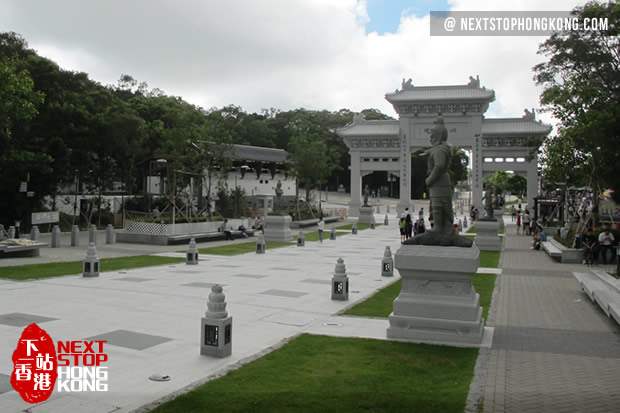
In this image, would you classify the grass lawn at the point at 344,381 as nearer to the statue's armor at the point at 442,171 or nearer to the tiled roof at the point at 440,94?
the statue's armor at the point at 442,171

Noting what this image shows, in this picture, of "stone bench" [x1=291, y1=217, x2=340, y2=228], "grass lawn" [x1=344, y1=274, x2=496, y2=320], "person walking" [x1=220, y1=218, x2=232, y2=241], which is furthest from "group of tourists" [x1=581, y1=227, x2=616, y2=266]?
"stone bench" [x1=291, y1=217, x2=340, y2=228]

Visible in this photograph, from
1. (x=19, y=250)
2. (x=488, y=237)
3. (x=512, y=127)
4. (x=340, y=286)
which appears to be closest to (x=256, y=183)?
(x=512, y=127)

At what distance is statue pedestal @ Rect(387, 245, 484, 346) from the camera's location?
29.1 feet

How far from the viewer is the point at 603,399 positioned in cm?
A: 638

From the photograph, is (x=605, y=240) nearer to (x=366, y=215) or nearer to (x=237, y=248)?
(x=237, y=248)

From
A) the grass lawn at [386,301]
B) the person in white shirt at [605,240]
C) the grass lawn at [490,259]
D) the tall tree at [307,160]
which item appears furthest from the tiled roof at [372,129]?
the grass lawn at [386,301]

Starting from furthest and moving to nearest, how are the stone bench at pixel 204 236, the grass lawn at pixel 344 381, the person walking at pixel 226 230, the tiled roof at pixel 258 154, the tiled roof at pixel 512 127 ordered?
the tiled roof at pixel 258 154 → the tiled roof at pixel 512 127 → the person walking at pixel 226 230 → the stone bench at pixel 204 236 → the grass lawn at pixel 344 381

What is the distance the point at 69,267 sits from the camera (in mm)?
17438

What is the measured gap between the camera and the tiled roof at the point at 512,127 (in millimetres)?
53312

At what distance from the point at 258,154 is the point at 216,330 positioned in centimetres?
5235

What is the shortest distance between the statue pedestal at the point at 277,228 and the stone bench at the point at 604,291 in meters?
16.8

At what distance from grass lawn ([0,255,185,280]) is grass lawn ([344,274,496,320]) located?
29.3 ft

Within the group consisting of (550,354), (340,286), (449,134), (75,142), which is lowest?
(550,354)

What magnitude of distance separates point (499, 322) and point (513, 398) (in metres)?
4.71
